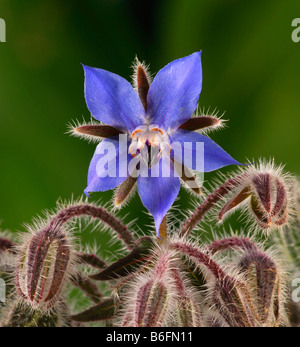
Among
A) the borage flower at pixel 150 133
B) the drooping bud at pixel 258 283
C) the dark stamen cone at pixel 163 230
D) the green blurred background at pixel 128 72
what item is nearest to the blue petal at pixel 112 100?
the borage flower at pixel 150 133

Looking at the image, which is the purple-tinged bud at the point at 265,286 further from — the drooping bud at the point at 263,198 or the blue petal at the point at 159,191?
the blue petal at the point at 159,191

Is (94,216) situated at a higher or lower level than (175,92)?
lower

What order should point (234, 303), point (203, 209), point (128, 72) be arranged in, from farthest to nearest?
1. point (128, 72)
2. point (203, 209)
3. point (234, 303)

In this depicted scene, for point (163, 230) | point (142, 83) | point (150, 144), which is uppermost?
point (142, 83)

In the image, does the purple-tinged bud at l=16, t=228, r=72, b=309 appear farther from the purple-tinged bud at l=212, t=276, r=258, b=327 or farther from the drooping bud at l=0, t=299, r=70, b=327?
the purple-tinged bud at l=212, t=276, r=258, b=327

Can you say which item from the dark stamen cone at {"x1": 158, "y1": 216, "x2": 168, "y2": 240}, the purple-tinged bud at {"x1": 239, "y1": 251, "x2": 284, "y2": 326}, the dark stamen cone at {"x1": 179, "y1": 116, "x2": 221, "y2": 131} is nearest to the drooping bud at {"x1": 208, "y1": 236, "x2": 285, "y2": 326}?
the purple-tinged bud at {"x1": 239, "y1": 251, "x2": 284, "y2": 326}

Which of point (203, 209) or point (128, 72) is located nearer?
point (203, 209)

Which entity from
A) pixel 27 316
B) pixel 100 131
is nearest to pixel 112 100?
pixel 100 131

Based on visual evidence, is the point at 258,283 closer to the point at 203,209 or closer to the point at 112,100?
the point at 203,209
